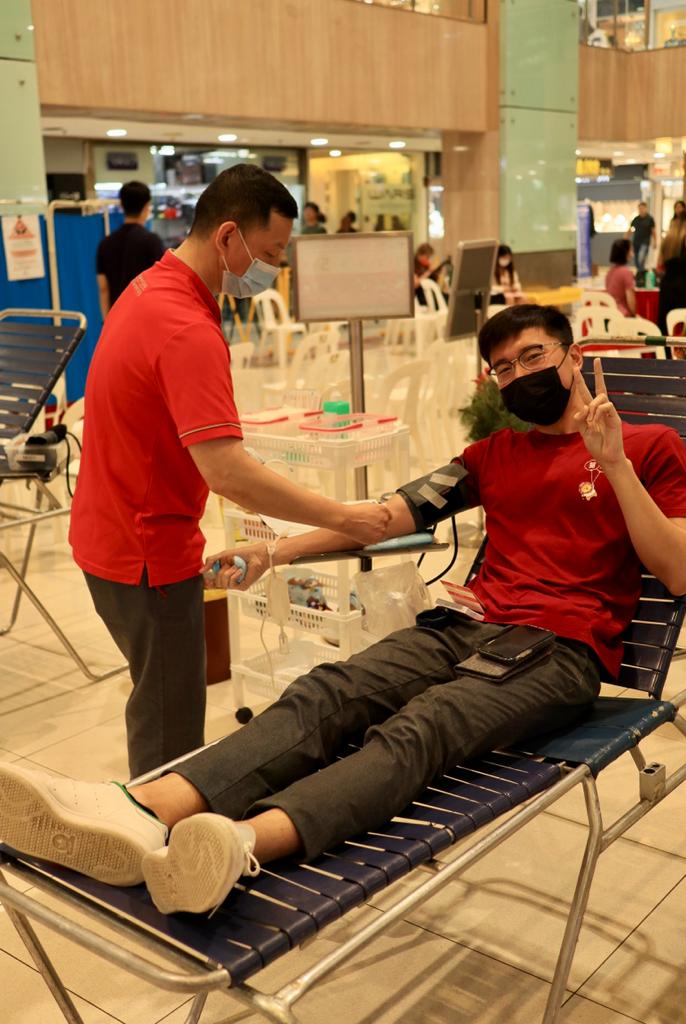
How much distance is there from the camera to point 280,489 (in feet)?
6.75

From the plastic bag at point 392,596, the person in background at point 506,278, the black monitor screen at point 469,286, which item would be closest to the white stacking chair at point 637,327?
the black monitor screen at point 469,286

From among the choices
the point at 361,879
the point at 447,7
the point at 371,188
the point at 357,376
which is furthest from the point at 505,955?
the point at 371,188

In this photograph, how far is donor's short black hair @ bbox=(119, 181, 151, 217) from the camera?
6465 mm

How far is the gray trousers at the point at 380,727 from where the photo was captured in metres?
1.72

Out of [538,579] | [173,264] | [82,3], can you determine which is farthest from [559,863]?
[82,3]

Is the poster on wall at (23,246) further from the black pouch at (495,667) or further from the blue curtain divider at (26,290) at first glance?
the black pouch at (495,667)

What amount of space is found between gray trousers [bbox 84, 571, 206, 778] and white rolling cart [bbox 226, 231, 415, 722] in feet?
2.05

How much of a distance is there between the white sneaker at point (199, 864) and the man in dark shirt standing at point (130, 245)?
541 centimetres

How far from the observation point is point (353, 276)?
3.92 metres

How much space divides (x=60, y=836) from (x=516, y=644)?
0.93 meters

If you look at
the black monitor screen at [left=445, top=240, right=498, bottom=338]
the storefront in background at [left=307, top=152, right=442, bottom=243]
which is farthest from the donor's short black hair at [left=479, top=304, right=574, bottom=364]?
the storefront in background at [left=307, top=152, right=442, bottom=243]

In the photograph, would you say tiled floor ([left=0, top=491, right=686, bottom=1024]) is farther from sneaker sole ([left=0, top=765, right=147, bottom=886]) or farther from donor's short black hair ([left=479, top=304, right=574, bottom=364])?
donor's short black hair ([left=479, top=304, right=574, bottom=364])

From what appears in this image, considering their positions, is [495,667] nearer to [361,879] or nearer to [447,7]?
[361,879]

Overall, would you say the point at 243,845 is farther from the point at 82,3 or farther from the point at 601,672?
the point at 82,3
